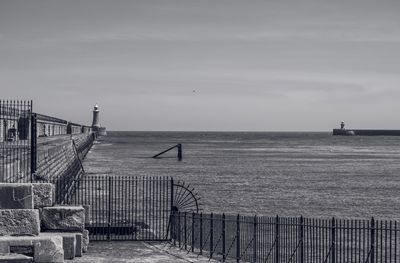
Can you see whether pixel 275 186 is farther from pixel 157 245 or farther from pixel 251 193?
pixel 157 245

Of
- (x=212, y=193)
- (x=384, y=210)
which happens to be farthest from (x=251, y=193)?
(x=384, y=210)

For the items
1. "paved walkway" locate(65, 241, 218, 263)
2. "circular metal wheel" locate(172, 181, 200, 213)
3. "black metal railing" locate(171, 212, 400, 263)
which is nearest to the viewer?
"paved walkway" locate(65, 241, 218, 263)

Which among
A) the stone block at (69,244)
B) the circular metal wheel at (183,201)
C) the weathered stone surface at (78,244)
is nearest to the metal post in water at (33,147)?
the weathered stone surface at (78,244)

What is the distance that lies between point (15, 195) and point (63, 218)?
264 centimetres

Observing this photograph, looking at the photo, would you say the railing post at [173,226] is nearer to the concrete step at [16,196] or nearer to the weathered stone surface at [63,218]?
the weathered stone surface at [63,218]

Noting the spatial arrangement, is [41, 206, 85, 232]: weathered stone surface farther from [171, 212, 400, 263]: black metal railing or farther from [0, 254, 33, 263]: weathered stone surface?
[171, 212, 400, 263]: black metal railing

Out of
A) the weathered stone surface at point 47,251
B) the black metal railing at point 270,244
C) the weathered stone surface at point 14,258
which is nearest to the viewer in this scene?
Answer: the weathered stone surface at point 14,258

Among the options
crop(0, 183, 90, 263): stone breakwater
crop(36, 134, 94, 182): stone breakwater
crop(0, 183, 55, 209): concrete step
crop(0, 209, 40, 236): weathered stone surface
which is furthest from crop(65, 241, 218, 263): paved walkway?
crop(36, 134, 94, 182): stone breakwater

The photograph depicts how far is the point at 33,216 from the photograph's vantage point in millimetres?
17672

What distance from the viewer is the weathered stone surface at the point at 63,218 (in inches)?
777

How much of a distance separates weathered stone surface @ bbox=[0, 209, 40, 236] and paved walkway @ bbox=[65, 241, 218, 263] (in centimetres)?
222

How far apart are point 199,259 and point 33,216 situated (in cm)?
599

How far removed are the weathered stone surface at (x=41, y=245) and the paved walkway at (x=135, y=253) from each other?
6.70 ft

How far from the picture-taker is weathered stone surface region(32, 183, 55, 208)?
19047 mm
